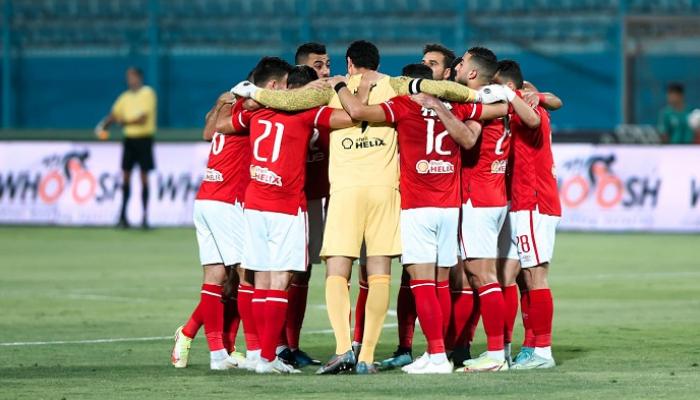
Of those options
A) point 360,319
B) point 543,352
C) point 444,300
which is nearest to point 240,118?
point 360,319

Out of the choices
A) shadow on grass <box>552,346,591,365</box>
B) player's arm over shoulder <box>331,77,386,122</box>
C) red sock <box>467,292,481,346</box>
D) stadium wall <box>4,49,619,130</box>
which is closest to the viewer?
player's arm over shoulder <box>331,77,386,122</box>

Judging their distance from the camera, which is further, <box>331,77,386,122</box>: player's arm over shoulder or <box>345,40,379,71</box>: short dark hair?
<box>345,40,379,71</box>: short dark hair

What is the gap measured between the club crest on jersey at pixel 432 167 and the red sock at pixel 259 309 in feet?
4.31

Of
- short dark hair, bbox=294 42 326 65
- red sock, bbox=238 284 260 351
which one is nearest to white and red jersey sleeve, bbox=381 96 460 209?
red sock, bbox=238 284 260 351

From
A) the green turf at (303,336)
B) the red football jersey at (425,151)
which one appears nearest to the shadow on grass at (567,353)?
the green turf at (303,336)

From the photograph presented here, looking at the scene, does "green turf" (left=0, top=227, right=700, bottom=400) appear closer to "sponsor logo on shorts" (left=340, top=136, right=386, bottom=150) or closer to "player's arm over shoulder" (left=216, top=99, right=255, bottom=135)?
"sponsor logo on shorts" (left=340, top=136, right=386, bottom=150)

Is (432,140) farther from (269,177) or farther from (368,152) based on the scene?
(269,177)

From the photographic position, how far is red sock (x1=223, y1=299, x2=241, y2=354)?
444 inches

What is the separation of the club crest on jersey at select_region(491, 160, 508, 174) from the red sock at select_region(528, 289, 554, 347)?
0.89 meters

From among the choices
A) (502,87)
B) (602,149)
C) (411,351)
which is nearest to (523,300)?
(411,351)

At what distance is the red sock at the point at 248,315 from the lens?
423 inches

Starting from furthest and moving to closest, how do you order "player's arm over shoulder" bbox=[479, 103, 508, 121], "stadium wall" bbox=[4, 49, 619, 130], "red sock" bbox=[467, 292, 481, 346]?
"stadium wall" bbox=[4, 49, 619, 130]
"red sock" bbox=[467, 292, 481, 346]
"player's arm over shoulder" bbox=[479, 103, 508, 121]

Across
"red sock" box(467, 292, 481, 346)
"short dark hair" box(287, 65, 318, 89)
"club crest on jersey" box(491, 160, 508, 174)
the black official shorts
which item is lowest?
"red sock" box(467, 292, 481, 346)

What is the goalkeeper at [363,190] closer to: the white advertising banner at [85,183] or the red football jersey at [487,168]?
the red football jersey at [487,168]
